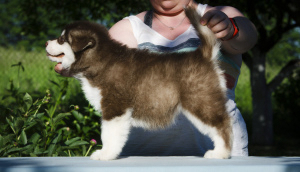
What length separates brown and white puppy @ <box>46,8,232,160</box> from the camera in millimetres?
2568

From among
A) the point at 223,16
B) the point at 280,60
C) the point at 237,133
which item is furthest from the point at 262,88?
the point at 280,60

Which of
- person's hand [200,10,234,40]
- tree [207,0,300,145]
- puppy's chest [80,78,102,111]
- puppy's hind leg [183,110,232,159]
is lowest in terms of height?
tree [207,0,300,145]

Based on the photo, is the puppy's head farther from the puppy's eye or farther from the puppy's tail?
the puppy's tail

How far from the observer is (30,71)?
1066 cm

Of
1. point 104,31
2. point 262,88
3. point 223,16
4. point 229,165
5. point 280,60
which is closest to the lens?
point 229,165

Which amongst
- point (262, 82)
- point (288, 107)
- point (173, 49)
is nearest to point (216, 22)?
point (173, 49)

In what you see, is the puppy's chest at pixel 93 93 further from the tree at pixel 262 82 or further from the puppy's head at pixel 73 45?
the tree at pixel 262 82

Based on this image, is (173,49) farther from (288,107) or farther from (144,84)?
Result: (288,107)

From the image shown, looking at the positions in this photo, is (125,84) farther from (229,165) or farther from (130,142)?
(130,142)

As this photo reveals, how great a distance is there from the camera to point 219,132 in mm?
2570

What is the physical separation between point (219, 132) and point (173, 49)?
Result: 1.01 meters

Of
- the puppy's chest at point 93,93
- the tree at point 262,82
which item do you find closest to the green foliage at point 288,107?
the tree at point 262,82

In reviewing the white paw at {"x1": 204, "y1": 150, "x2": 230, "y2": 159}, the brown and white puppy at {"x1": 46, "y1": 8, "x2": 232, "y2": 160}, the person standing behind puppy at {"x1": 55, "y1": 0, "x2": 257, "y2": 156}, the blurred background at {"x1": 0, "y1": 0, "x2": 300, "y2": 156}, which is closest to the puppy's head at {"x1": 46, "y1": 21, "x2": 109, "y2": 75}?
the brown and white puppy at {"x1": 46, "y1": 8, "x2": 232, "y2": 160}

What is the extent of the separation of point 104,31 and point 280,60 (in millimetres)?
21714
